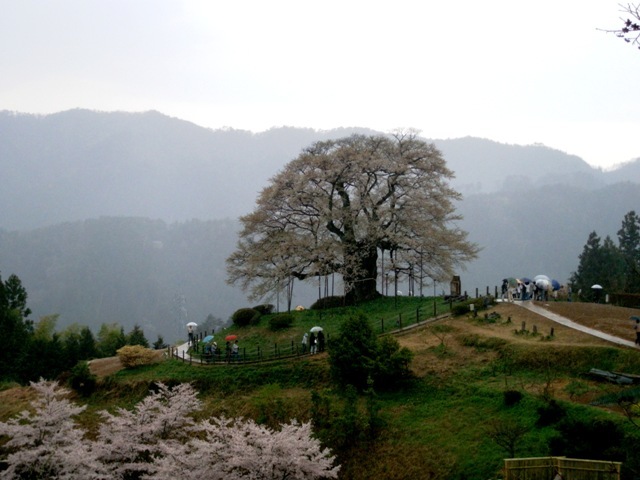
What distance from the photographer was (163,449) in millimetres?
18734

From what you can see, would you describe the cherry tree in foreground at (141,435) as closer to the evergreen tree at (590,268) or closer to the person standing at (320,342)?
the person standing at (320,342)

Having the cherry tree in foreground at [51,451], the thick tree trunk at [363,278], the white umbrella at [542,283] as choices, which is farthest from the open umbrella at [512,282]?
the cherry tree in foreground at [51,451]

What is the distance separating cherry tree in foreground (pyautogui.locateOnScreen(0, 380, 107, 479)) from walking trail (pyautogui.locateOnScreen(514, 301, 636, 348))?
19651mm

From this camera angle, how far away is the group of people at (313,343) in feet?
98.3

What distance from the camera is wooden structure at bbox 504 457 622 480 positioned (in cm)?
1376

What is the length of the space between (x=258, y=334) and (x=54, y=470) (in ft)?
54.1

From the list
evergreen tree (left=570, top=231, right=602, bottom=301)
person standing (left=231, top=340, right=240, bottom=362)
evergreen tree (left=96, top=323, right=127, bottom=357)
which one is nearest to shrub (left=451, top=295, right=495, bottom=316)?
person standing (left=231, top=340, right=240, bottom=362)

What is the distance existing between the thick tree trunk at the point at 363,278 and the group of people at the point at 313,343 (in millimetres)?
8615

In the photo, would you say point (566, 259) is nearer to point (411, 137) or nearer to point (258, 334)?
point (411, 137)

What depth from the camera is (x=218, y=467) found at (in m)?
17.1

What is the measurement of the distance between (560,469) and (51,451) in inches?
647

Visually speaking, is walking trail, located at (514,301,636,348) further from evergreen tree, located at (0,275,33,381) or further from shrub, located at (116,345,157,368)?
evergreen tree, located at (0,275,33,381)

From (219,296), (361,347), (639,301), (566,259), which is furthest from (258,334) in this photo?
(219,296)

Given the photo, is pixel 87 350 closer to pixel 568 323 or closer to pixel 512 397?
pixel 568 323
